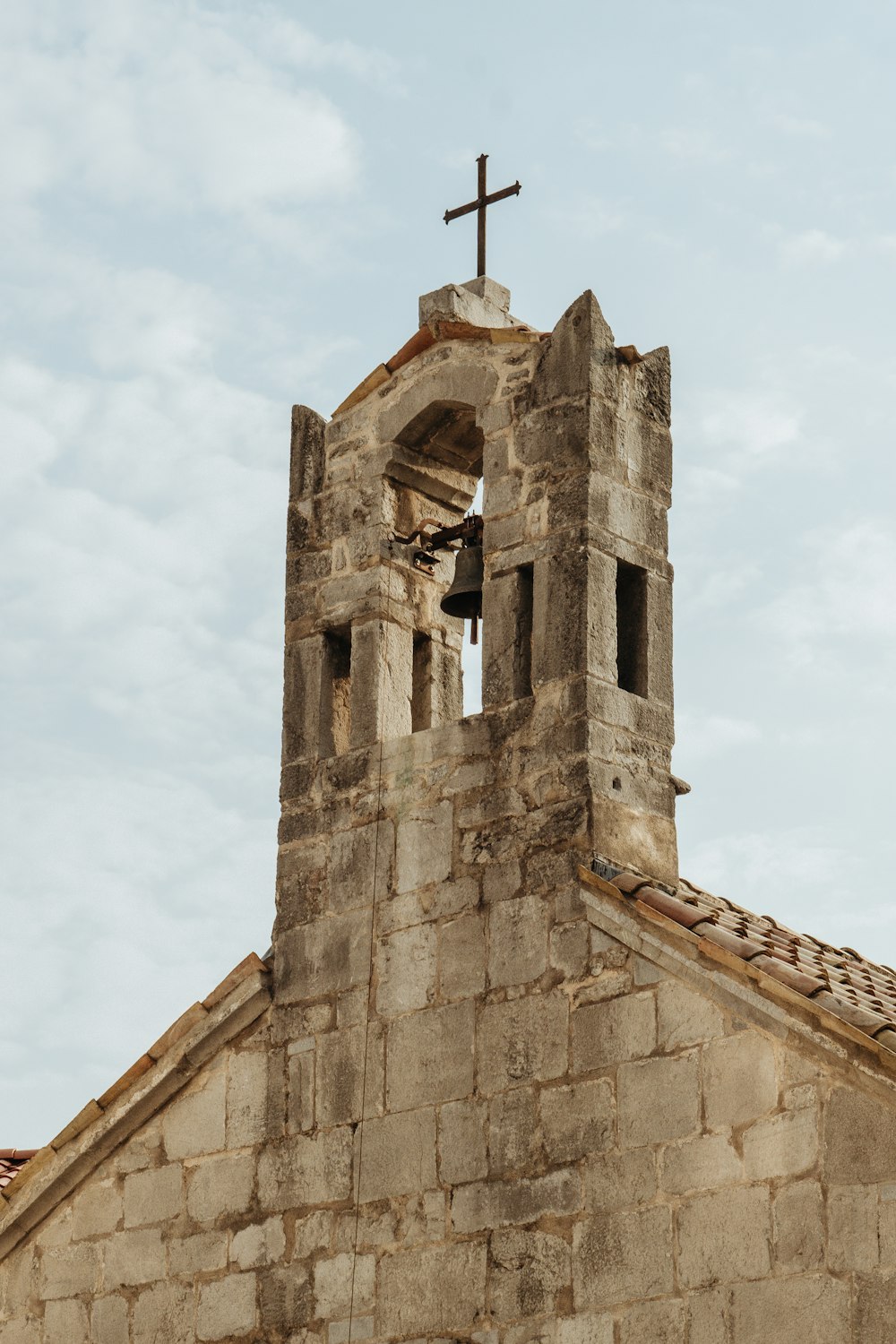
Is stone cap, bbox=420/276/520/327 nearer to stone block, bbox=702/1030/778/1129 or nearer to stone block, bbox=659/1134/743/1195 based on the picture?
stone block, bbox=702/1030/778/1129

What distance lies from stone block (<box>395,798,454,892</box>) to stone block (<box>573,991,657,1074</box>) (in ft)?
3.28

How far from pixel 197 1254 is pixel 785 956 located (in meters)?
2.85

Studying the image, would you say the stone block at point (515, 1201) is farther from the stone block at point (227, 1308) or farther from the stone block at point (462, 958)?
the stone block at point (227, 1308)

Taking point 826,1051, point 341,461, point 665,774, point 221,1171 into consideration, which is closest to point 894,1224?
point 826,1051

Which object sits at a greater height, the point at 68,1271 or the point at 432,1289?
the point at 68,1271

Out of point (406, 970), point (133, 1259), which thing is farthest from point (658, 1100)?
point (133, 1259)

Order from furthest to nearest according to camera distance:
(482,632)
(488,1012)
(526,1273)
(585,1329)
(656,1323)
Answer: (482,632) < (488,1012) < (526,1273) < (585,1329) < (656,1323)

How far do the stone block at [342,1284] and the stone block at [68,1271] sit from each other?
1.20 m

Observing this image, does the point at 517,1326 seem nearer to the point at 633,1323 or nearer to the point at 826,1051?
the point at 633,1323

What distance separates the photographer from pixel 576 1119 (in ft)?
28.9

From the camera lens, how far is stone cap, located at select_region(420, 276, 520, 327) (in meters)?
10.7

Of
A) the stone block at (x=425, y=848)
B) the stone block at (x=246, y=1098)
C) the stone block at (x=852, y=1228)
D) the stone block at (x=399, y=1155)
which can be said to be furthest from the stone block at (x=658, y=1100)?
the stone block at (x=246, y=1098)

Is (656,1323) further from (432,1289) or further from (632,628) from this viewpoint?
(632,628)

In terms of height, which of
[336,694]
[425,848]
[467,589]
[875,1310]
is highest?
[467,589]
